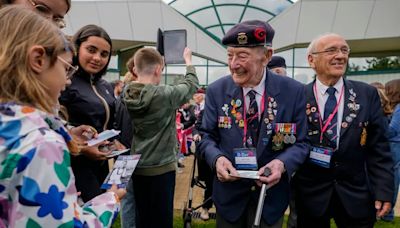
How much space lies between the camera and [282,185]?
2.17m

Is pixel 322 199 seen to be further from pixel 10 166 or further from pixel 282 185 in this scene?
pixel 10 166

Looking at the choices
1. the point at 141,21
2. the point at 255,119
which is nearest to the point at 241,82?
the point at 255,119

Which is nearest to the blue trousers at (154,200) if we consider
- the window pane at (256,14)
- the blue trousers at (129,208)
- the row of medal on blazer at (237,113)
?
the blue trousers at (129,208)

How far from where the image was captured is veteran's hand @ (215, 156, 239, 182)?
6.50 feet

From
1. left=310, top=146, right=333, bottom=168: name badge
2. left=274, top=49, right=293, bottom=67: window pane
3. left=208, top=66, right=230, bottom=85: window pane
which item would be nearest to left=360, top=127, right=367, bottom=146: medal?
left=310, top=146, right=333, bottom=168: name badge

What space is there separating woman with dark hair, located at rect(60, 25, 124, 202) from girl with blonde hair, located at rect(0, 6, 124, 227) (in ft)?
3.67

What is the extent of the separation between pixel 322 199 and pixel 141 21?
603 inches

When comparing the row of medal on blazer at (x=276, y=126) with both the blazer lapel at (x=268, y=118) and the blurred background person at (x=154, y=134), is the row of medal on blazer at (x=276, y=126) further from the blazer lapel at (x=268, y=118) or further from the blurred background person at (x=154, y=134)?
the blurred background person at (x=154, y=134)

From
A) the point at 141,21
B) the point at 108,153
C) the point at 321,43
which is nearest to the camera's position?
the point at 108,153

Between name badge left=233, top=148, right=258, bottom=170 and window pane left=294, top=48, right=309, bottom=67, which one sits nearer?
name badge left=233, top=148, right=258, bottom=170

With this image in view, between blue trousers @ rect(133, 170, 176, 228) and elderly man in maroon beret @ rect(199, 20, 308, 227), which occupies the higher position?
elderly man in maroon beret @ rect(199, 20, 308, 227)

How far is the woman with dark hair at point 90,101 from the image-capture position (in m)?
2.29

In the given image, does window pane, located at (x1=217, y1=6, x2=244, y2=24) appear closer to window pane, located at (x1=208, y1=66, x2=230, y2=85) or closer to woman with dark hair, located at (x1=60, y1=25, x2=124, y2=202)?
window pane, located at (x1=208, y1=66, x2=230, y2=85)

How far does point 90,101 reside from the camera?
2361mm
